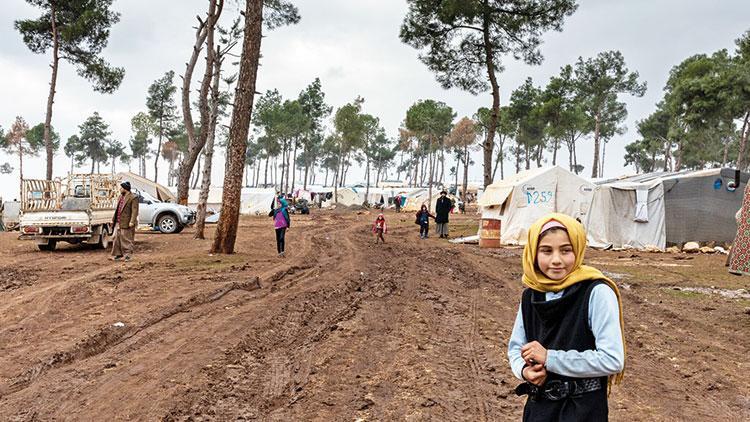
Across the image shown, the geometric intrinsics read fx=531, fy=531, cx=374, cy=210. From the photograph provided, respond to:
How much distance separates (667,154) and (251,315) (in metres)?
51.4

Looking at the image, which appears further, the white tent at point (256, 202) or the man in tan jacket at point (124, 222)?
the white tent at point (256, 202)

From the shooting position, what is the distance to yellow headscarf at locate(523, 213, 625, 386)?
6.45 feet

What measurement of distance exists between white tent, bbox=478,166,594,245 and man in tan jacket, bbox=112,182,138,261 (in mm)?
11621

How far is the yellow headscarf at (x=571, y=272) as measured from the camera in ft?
6.45

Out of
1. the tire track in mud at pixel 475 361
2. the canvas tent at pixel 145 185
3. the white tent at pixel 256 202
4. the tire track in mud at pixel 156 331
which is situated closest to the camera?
the tire track in mud at pixel 475 361

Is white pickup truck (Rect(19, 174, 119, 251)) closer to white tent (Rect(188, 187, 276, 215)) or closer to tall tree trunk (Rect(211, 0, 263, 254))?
tall tree trunk (Rect(211, 0, 263, 254))

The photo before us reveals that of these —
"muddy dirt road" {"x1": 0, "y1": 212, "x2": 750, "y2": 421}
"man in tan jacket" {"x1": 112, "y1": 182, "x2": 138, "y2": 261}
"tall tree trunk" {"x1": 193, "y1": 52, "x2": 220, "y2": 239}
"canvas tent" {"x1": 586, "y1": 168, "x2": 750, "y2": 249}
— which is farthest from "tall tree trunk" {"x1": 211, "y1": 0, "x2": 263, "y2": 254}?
"canvas tent" {"x1": 586, "y1": 168, "x2": 750, "y2": 249}

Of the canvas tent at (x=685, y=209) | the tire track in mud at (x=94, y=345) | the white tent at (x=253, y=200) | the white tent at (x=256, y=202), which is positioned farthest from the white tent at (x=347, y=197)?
the tire track in mud at (x=94, y=345)

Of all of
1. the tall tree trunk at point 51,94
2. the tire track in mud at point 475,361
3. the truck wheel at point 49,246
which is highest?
the tall tree trunk at point 51,94

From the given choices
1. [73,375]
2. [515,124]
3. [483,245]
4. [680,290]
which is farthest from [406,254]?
[515,124]

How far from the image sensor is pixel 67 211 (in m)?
13.1

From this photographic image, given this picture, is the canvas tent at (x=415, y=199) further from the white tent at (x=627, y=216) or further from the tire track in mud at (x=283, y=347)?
the tire track in mud at (x=283, y=347)

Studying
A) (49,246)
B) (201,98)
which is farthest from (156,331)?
(201,98)

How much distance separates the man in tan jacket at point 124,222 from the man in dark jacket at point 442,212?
1131 centimetres
